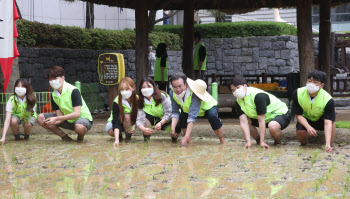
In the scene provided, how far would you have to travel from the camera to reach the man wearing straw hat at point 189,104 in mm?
6512

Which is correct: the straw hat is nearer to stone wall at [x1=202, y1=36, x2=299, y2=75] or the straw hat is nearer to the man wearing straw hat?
the man wearing straw hat

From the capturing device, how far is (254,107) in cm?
646

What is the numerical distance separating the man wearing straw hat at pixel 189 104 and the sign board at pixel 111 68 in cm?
403

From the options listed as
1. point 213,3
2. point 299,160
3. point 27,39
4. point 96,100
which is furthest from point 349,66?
point 299,160

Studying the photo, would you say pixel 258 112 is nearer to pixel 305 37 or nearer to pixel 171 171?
pixel 171 171

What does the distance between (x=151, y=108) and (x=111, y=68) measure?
13.0 ft

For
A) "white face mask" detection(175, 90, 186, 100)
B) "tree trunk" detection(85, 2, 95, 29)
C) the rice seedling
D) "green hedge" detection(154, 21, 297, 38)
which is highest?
"tree trunk" detection(85, 2, 95, 29)

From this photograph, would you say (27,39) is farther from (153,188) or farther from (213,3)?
(153,188)

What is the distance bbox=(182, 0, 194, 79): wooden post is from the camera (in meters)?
11.8

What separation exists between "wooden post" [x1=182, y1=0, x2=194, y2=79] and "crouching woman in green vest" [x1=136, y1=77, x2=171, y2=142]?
4883 mm

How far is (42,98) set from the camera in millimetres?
9188

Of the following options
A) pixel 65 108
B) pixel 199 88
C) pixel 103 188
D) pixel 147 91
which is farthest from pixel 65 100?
Result: pixel 103 188

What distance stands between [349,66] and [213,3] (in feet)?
25.1

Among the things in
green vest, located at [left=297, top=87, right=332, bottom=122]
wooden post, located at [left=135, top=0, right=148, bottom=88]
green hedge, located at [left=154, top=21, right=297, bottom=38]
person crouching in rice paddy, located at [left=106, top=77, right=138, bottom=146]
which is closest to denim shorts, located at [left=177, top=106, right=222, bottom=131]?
person crouching in rice paddy, located at [left=106, top=77, right=138, bottom=146]
